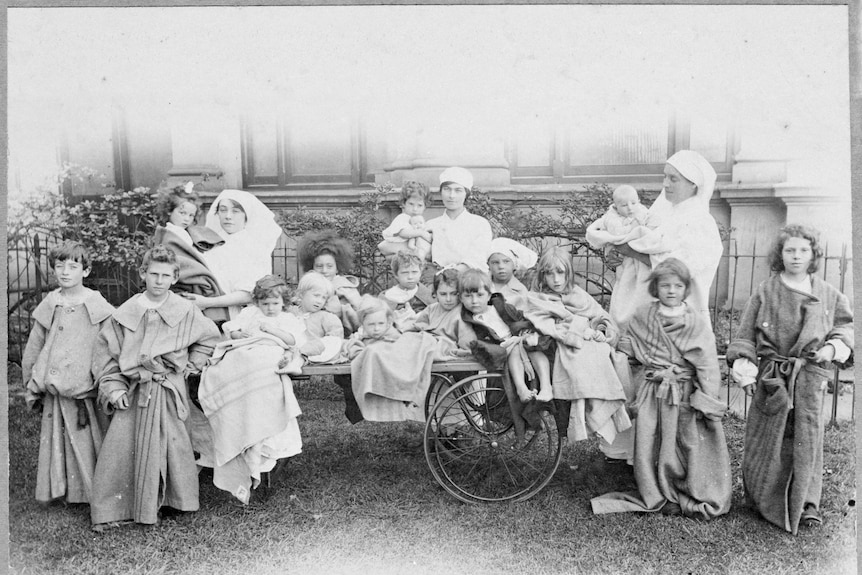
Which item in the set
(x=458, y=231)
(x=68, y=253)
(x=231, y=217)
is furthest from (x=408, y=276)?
(x=68, y=253)

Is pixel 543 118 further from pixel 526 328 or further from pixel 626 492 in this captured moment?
pixel 626 492

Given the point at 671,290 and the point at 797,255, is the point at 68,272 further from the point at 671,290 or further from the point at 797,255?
the point at 797,255

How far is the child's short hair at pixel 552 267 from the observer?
4.32 m

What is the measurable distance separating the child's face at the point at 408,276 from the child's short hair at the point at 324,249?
1.31ft

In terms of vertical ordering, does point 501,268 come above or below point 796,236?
below

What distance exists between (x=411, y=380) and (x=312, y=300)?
897 mm

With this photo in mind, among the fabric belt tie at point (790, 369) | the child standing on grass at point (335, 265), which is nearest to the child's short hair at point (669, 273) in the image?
the fabric belt tie at point (790, 369)

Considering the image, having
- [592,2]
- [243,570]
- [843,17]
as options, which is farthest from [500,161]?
[243,570]

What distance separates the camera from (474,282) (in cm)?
432

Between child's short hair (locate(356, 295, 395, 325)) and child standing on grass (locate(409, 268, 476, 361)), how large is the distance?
0.58 feet

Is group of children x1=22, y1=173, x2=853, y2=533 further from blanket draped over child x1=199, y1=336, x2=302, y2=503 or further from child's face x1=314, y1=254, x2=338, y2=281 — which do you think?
child's face x1=314, y1=254, x2=338, y2=281

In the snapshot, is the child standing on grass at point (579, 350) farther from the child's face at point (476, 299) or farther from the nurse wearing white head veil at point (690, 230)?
the nurse wearing white head veil at point (690, 230)

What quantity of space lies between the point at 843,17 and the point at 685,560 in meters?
3.24

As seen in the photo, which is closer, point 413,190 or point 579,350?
point 579,350
